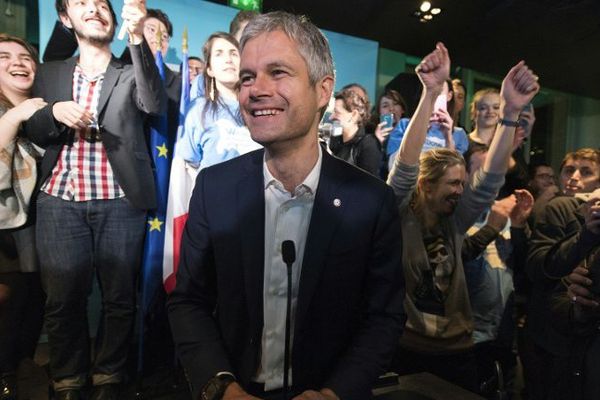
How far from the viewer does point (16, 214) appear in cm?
219

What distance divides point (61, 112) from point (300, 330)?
1599 mm

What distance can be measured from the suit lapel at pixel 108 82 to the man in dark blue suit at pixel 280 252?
1.19 metres

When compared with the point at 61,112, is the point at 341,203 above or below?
below

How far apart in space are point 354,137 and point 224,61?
4.05ft

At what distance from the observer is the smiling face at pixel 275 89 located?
130 cm

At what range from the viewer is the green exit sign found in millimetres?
3463

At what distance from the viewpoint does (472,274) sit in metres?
2.77

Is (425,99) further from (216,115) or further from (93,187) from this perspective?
(93,187)

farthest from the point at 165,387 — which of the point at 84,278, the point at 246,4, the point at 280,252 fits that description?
the point at 246,4

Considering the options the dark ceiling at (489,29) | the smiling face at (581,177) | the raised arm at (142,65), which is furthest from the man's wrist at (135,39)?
the smiling face at (581,177)

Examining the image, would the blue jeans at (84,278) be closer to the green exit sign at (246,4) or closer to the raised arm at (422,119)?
the raised arm at (422,119)

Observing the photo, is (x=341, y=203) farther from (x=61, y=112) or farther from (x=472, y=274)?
(x=472, y=274)

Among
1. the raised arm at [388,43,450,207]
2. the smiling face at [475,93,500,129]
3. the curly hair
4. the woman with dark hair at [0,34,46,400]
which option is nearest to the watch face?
the raised arm at [388,43,450,207]

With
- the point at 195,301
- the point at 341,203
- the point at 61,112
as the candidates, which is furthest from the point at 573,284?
the point at 61,112
